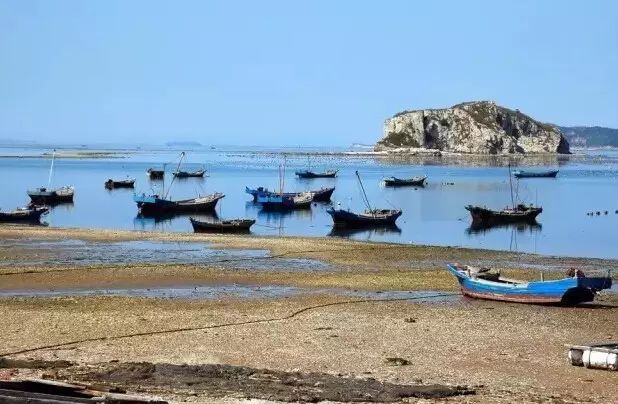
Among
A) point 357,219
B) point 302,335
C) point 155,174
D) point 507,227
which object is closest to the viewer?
point 302,335

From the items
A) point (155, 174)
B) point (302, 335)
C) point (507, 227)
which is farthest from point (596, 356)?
point (155, 174)

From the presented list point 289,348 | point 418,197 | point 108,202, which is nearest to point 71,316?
point 289,348

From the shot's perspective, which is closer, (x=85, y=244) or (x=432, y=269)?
(x=432, y=269)

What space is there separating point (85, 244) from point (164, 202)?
95.7 ft

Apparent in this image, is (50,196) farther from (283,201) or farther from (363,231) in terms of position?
(363,231)

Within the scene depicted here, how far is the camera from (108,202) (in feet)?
295

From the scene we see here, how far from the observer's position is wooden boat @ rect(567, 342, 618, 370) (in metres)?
19.1

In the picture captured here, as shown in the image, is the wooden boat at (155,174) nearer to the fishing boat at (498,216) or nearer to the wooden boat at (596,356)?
the fishing boat at (498,216)

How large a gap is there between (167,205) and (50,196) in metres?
13.7

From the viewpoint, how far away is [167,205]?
252 ft

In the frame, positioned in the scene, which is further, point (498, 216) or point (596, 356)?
point (498, 216)

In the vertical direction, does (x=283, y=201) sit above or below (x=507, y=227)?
above

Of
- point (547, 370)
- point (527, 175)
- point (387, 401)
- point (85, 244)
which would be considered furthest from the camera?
point (527, 175)

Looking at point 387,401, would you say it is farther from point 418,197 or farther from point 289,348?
point 418,197
